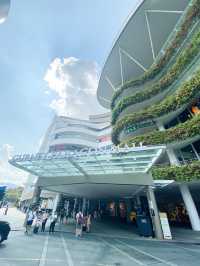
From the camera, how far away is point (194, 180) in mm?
16328

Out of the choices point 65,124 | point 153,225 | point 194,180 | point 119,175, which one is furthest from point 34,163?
point 65,124

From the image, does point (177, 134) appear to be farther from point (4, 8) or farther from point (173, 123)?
point (4, 8)

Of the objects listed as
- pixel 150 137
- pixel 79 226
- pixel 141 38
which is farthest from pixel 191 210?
pixel 141 38

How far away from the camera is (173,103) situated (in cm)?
2020

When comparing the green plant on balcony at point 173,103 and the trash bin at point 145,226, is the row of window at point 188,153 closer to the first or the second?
the green plant on balcony at point 173,103

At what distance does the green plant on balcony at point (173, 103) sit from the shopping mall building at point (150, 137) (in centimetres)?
10

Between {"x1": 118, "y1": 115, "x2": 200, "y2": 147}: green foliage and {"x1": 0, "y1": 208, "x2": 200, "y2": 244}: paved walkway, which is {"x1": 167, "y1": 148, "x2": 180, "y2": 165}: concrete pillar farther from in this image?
{"x1": 0, "y1": 208, "x2": 200, "y2": 244}: paved walkway

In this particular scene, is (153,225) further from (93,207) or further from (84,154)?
(93,207)

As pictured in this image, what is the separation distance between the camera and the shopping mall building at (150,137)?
42.4ft

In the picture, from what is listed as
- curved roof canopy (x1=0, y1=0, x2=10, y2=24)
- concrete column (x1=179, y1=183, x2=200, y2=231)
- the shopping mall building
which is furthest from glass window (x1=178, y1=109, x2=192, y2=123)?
curved roof canopy (x1=0, y1=0, x2=10, y2=24)

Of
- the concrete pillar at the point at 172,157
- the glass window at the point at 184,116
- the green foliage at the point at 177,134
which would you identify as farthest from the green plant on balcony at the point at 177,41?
the concrete pillar at the point at 172,157

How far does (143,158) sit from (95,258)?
271 inches

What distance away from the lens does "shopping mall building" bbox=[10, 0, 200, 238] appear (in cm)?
1294

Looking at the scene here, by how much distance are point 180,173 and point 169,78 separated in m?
12.3
